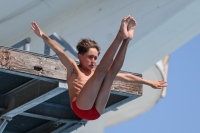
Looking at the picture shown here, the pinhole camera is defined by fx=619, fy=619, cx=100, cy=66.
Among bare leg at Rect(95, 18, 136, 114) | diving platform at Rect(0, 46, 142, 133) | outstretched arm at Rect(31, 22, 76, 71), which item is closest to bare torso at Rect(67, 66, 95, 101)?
outstretched arm at Rect(31, 22, 76, 71)

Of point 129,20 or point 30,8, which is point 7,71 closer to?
point 129,20

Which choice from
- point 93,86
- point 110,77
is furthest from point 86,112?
point 110,77

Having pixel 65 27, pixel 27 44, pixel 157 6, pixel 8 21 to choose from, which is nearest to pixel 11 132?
pixel 27 44

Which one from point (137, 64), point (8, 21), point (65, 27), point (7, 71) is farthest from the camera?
point (137, 64)

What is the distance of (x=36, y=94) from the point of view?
9.09 meters

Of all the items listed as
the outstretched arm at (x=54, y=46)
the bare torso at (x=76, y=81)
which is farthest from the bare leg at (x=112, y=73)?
the outstretched arm at (x=54, y=46)

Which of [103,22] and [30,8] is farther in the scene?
[103,22]

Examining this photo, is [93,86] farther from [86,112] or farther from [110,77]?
[86,112]

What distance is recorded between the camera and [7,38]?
12992 mm

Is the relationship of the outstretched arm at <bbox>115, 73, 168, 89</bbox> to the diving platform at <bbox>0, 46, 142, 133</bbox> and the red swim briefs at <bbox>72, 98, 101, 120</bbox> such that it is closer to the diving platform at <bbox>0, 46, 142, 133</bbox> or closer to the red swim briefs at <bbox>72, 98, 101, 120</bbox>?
the red swim briefs at <bbox>72, 98, 101, 120</bbox>

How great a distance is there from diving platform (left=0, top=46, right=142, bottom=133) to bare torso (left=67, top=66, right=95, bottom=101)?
3.13 ft

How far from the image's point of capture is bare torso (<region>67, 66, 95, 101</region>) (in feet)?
25.2

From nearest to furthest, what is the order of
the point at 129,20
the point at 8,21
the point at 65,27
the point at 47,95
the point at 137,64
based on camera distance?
1. the point at 129,20
2. the point at 47,95
3. the point at 8,21
4. the point at 65,27
5. the point at 137,64

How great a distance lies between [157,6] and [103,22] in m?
1.29
